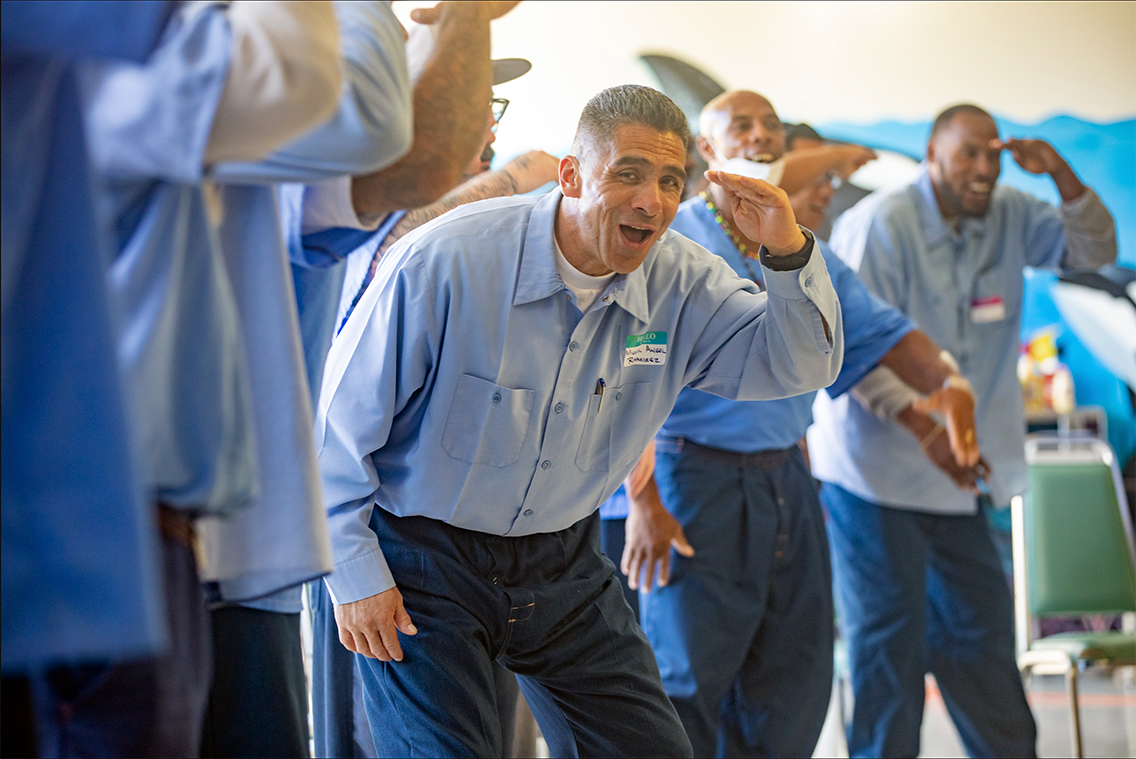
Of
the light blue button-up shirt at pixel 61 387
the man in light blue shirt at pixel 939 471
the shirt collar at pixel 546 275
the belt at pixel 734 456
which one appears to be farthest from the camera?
the man in light blue shirt at pixel 939 471

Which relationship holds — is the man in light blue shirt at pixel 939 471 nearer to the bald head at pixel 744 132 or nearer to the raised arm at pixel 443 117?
the bald head at pixel 744 132

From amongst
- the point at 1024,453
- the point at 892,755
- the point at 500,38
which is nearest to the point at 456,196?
the point at 500,38

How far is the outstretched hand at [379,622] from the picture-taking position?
5.48 ft

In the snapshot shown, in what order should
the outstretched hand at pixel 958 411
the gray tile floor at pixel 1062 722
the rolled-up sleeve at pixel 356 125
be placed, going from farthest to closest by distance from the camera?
the gray tile floor at pixel 1062 722
the outstretched hand at pixel 958 411
the rolled-up sleeve at pixel 356 125

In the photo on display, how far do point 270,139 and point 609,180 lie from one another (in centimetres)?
94

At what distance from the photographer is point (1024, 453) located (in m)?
3.41

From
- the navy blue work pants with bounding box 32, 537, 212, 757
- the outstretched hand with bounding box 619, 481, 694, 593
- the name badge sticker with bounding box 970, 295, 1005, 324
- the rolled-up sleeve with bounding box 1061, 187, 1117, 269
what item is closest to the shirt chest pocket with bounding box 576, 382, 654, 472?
the outstretched hand with bounding box 619, 481, 694, 593

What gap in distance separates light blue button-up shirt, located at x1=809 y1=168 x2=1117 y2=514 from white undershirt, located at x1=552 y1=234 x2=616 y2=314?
1597mm

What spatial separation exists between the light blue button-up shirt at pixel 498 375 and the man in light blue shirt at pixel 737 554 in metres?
0.60

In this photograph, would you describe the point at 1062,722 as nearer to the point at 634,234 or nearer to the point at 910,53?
the point at 910,53

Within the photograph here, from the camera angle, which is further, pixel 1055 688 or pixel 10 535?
pixel 1055 688

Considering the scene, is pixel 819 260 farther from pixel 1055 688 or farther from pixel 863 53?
pixel 1055 688

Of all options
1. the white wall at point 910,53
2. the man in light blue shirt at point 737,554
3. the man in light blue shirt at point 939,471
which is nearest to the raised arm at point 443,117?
the man in light blue shirt at point 737,554

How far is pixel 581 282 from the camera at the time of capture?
5.96ft
